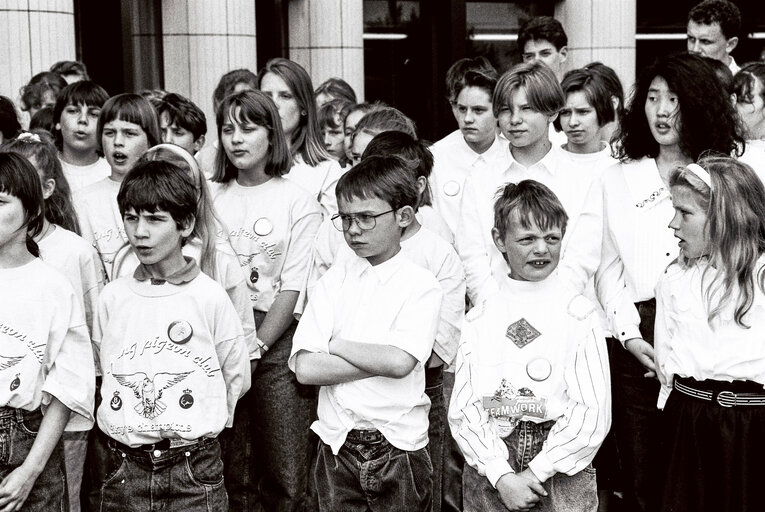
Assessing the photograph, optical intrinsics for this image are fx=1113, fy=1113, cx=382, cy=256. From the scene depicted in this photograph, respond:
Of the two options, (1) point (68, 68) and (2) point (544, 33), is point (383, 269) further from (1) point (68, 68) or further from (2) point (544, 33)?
(1) point (68, 68)

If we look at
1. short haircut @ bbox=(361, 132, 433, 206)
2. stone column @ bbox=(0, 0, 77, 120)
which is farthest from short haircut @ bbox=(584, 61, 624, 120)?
stone column @ bbox=(0, 0, 77, 120)

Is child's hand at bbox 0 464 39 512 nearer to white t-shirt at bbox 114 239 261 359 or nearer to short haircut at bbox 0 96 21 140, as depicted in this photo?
white t-shirt at bbox 114 239 261 359

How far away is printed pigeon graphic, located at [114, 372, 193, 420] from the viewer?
412 cm

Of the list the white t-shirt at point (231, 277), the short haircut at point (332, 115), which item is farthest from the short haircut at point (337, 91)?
the white t-shirt at point (231, 277)

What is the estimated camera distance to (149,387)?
415 centimetres

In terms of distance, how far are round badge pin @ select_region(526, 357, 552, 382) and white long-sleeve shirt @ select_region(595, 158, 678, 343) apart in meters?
0.78

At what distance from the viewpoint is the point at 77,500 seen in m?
5.02

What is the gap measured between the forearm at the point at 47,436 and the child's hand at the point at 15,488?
0.07 ft

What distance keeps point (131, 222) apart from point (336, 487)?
50.9 inches

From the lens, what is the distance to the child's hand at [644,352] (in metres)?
4.59

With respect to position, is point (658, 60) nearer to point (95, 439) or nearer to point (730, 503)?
point (730, 503)

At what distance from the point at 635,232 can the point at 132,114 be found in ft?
8.12

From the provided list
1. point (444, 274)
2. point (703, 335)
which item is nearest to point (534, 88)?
point (444, 274)

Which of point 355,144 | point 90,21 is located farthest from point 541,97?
point 90,21
